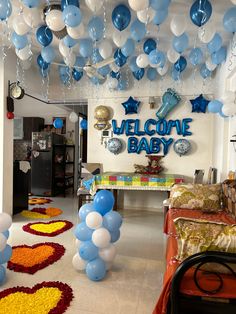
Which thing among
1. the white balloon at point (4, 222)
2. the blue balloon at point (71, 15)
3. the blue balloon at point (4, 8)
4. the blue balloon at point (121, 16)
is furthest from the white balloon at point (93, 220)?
the blue balloon at point (4, 8)

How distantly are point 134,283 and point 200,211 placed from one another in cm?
114

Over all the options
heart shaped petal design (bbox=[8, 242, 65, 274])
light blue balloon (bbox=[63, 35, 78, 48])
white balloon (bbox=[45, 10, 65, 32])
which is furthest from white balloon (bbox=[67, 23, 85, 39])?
heart shaped petal design (bbox=[8, 242, 65, 274])

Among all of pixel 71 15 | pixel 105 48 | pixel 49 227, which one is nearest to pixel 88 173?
pixel 49 227

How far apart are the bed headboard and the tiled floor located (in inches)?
37.5

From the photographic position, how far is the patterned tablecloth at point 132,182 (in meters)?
4.46

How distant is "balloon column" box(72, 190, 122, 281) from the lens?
7.61 ft

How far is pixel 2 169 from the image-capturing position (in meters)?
4.11

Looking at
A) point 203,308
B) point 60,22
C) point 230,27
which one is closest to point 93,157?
point 60,22

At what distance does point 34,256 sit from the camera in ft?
9.31

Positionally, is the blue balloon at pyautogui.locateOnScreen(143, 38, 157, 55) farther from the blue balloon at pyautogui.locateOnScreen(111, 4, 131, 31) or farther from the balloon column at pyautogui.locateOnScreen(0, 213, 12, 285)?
the balloon column at pyautogui.locateOnScreen(0, 213, 12, 285)

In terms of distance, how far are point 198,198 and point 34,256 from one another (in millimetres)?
2037

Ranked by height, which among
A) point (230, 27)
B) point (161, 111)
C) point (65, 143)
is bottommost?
point (65, 143)

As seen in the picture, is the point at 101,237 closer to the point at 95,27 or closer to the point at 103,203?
the point at 103,203

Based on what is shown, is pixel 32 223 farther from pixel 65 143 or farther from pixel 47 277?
pixel 65 143
